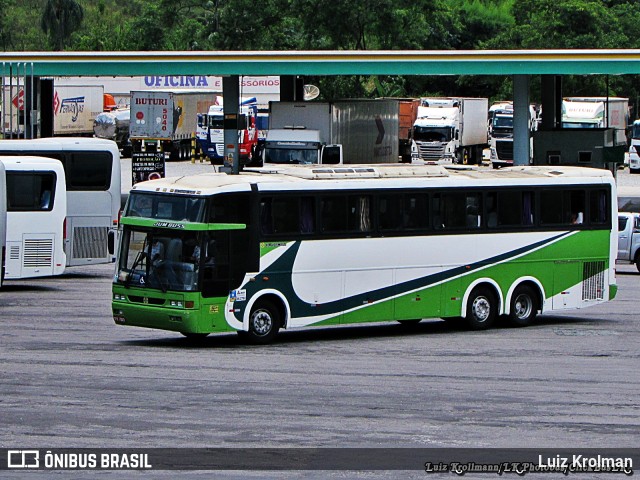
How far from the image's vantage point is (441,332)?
77.7 ft

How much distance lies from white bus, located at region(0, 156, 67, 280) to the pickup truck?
50.7 ft

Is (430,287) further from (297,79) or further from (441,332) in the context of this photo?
(297,79)

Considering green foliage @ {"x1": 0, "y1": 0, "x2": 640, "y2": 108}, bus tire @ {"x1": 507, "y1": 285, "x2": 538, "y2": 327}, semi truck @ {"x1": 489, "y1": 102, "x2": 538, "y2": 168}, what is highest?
green foliage @ {"x1": 0, "y1": 0, "x2": 640, "y2": 108}

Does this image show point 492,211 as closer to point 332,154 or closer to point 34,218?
point 34,218

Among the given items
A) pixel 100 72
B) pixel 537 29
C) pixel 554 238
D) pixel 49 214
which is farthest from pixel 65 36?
pixel 554 238

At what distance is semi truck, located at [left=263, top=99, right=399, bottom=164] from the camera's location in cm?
5253

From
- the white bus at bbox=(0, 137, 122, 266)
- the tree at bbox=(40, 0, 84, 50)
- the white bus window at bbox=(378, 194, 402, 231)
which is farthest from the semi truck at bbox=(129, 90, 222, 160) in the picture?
the white bus window at bbox=(378, 194, 402, 231)

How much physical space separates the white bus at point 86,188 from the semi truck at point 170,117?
26171mm

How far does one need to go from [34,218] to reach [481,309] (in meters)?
10.9

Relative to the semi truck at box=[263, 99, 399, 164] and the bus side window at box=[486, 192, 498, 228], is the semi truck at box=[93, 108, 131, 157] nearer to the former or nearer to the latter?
the semi truck at box=[263, 99, 399, 164]

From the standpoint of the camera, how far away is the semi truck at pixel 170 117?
5959cm

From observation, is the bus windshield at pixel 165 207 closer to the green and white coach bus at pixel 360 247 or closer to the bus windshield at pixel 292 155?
the green and white coach bus at pixel 360 247

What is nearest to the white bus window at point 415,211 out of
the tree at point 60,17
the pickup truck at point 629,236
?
the pickup truck at point 629,236

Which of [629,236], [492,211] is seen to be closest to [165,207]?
[492,211]
